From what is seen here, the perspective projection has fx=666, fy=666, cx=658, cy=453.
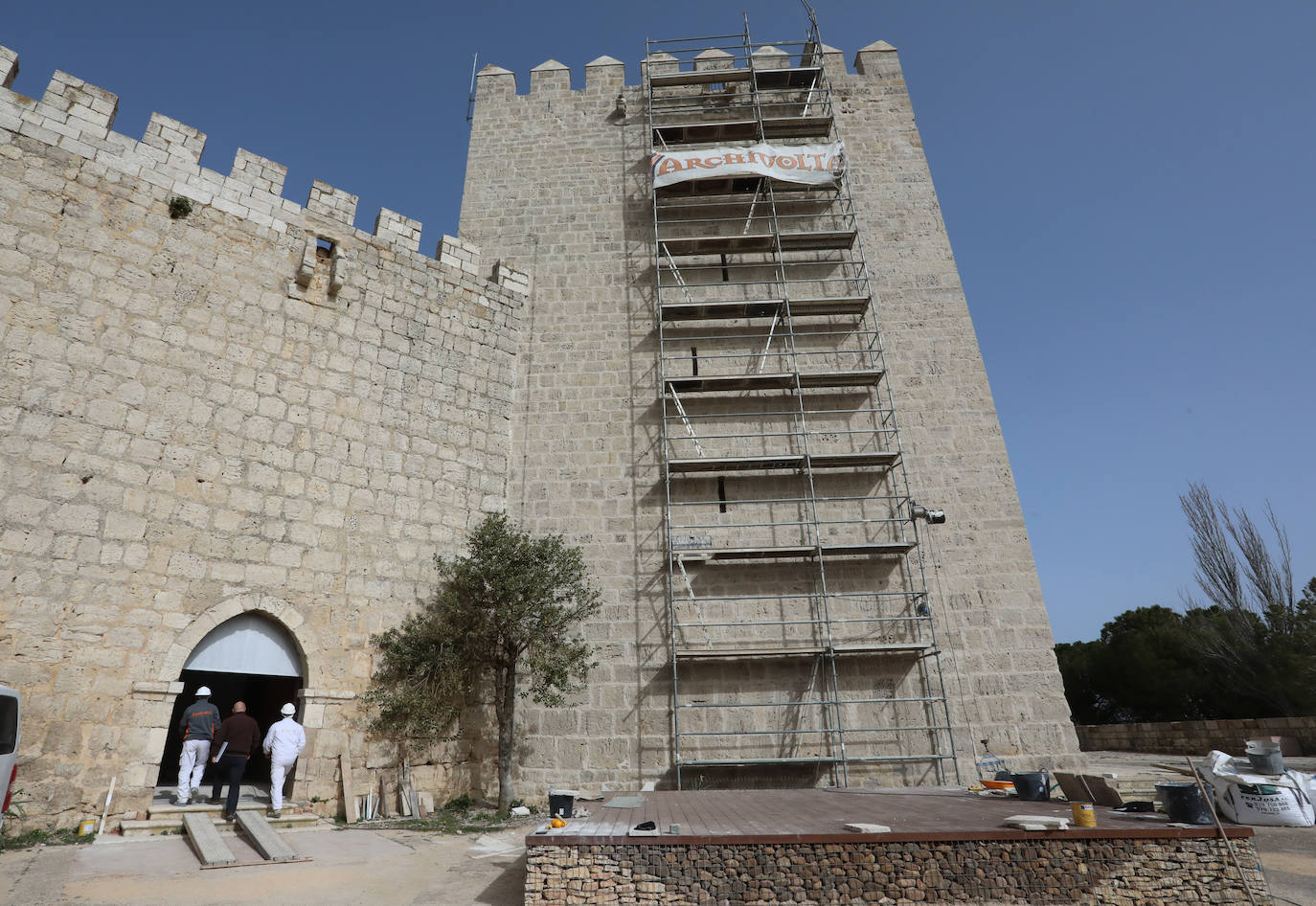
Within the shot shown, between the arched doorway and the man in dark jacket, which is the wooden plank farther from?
the man in dark jacket

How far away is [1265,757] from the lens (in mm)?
6387

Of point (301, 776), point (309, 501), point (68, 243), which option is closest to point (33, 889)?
point (301, 776)

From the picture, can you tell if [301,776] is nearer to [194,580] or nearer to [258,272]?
[194,580]

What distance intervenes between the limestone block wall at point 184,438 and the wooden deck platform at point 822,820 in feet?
12.4

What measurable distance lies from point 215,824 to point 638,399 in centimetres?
715

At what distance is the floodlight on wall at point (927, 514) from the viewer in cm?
913

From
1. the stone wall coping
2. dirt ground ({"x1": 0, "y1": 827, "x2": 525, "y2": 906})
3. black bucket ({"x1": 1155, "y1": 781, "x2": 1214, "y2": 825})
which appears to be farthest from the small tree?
black bucket ({"x1": 1155, "y1": 781, "x2": 1214, "y2": 825})

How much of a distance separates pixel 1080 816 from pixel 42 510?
870cm

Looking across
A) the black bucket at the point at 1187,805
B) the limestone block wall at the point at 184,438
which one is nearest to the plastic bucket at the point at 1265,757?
the black bucket at the point at 1187,805

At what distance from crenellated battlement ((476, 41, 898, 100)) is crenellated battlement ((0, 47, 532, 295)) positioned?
5078 mm

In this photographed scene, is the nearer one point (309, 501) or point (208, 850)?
point (208, 850)

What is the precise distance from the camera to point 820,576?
935 cm

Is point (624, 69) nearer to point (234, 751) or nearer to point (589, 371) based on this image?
point (589, 371)

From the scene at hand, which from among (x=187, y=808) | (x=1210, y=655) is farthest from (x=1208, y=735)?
(x=187, y=808)
